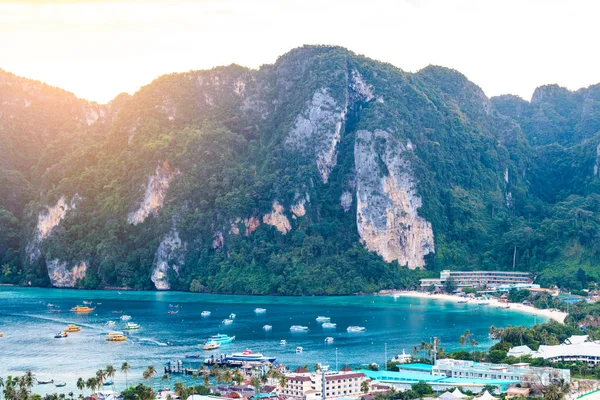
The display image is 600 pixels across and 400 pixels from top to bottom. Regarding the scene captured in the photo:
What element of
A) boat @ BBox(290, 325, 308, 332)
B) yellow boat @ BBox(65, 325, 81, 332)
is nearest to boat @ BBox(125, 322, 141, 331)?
yellow boat @ BBox(65, 325, 81, 332)

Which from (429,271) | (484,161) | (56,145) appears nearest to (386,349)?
(429,271)

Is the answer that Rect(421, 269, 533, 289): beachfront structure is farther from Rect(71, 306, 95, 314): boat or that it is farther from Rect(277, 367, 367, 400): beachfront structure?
Rect(277, 367, 367, 400): beachfront structure

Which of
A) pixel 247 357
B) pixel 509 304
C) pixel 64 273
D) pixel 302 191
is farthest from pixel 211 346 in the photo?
pixel 64 273

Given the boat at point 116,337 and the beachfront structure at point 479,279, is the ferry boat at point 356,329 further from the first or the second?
the beachfront structure at point 479,279

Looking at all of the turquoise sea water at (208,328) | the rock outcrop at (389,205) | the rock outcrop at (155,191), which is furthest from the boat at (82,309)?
the rock outcrop at (389,205)

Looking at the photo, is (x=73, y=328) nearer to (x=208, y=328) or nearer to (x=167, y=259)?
(x=208, y=328)
